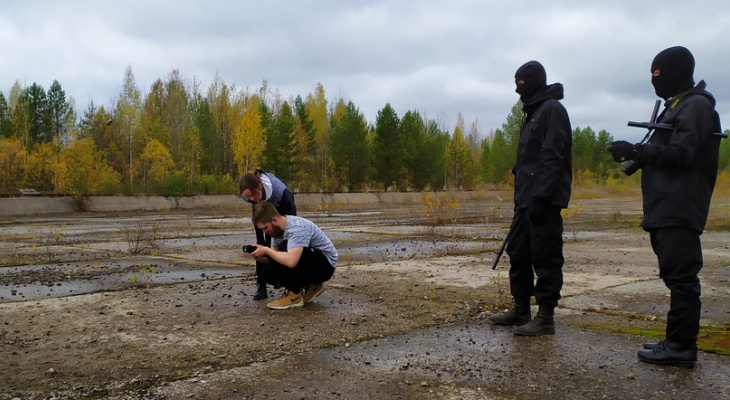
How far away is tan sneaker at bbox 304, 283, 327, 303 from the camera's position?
516 cm

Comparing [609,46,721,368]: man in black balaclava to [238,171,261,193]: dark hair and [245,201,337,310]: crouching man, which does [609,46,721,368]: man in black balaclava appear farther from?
[238,171,261,193]: dark hair

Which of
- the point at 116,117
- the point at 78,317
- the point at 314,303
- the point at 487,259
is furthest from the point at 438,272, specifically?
the point at 116,117

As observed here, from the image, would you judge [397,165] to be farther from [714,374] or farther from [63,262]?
[714,374]

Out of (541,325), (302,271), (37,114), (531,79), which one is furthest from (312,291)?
(37,114)

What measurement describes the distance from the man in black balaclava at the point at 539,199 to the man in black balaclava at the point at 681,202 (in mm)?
544

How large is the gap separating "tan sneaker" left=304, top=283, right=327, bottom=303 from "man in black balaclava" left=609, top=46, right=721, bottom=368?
2611 mm

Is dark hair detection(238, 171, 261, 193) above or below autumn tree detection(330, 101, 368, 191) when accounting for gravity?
below

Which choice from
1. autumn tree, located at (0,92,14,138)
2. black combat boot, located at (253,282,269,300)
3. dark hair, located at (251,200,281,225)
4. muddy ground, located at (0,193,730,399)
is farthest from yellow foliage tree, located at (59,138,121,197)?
dark hair, located at (251,200,281,225)

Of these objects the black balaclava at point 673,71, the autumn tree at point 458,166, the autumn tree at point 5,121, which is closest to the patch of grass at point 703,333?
the black balaclava at point 673,71

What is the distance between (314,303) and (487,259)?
3.63 m

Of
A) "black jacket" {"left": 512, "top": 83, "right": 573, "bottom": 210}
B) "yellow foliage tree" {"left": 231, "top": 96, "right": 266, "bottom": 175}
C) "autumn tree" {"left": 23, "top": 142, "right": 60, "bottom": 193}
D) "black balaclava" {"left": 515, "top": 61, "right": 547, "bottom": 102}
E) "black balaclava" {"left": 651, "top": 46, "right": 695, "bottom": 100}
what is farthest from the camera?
"yellow foliage tree" {"left": 231, "top": 96, "right": 266, "bottom": 175}

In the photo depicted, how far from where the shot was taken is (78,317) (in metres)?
4.55

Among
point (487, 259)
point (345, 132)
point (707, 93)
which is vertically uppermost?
point (345, 132)

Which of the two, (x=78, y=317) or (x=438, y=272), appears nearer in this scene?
(x=78, y=317)
